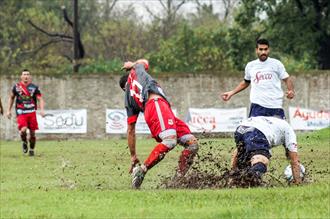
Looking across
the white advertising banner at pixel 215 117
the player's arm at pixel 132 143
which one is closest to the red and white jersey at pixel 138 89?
the player's arm at pixel 132 143

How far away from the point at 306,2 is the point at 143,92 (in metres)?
33.1

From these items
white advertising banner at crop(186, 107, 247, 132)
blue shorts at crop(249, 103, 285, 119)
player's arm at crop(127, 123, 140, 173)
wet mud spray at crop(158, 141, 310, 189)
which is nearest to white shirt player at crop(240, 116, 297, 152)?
wet mud spray at crop(158, 141, 310, 189)

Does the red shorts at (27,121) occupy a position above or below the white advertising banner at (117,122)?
above

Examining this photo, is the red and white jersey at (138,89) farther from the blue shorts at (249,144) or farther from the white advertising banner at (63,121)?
the white advertising banner at (63,121)

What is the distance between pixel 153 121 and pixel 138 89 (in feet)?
1.94

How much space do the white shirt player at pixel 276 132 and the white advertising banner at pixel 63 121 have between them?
2470cm

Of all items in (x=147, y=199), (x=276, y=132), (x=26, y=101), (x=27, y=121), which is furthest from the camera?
(x=26, y=101)

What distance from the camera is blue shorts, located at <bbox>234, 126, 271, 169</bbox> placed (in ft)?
37.8

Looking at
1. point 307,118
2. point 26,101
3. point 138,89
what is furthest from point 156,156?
point 307,118

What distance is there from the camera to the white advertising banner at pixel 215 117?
3528cm

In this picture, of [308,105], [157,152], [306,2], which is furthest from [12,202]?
[306,2]

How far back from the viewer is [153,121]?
12.4 meters

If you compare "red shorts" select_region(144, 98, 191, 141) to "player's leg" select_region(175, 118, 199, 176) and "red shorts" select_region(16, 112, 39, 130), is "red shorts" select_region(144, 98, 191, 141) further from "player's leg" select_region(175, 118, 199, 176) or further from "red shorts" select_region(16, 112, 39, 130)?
"red shorts" select_region(16, 112, 39, 130)

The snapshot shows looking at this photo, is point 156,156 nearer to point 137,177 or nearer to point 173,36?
point 137,177
